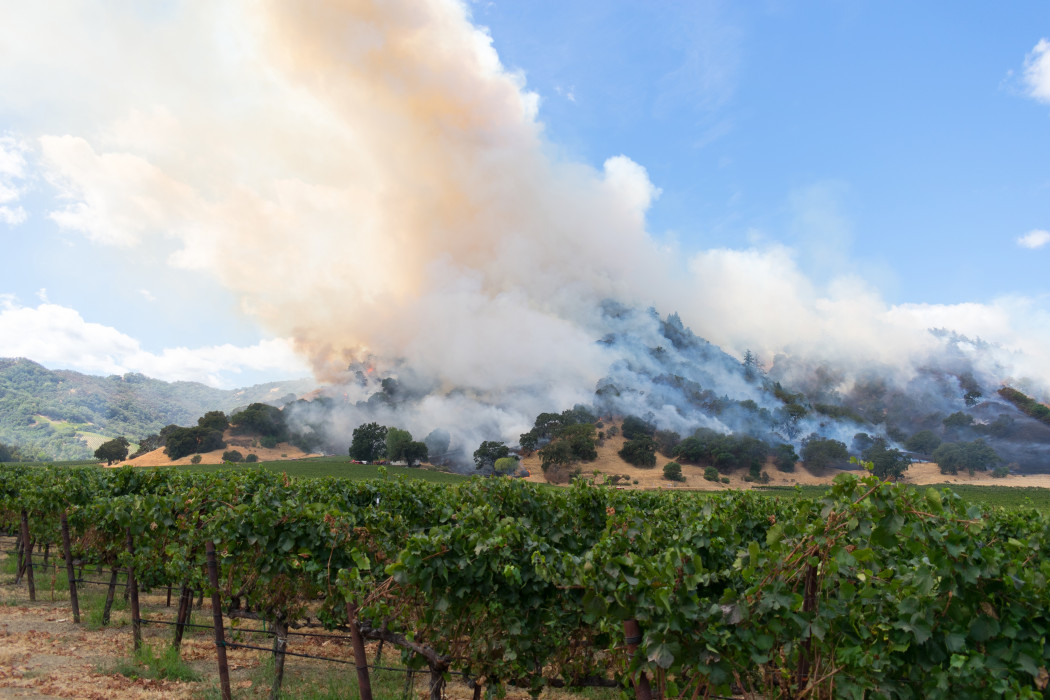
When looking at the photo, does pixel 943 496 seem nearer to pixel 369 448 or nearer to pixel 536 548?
pixel 536 548

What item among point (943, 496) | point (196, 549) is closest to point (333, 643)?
point (196, 549)

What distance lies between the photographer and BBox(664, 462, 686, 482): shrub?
11325cm

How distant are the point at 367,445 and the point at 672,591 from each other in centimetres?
12406

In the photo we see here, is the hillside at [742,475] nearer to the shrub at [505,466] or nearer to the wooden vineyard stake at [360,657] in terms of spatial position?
the shrub at [505,466]

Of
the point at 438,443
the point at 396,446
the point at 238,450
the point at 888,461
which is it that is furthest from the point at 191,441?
the point at 888,461

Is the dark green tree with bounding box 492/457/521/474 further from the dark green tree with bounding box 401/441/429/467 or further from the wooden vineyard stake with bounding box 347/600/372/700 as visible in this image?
the wooden vineyard stake with bounding box 347/600/372/700

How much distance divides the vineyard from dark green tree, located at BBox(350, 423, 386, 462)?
114m

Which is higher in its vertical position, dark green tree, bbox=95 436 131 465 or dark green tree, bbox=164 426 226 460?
dark green tree, bbox=164 426 226 460

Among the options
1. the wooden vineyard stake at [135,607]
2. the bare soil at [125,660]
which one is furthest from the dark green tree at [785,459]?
the wooden vineyard stake at [135,607]

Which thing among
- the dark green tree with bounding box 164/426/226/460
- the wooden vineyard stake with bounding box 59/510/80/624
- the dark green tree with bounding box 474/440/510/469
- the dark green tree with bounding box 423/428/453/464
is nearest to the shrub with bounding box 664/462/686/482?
the dark green tree with bounding box 474/440/510/469

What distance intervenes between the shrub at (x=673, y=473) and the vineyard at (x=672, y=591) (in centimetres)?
10700

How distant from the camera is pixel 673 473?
4496 inches

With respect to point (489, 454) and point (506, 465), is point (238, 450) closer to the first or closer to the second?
point (489, 454)

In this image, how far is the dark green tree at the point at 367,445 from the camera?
12062 cm
